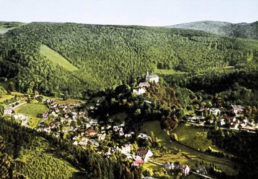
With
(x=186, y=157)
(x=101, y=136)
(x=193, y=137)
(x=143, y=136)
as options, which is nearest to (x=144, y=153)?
(x=186, y=157)

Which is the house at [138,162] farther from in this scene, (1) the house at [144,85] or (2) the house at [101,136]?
(1) the house at [144,85]

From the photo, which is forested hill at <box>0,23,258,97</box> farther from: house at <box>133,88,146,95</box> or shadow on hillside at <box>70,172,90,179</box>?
shadow on hillside at <box>70,172,90,179</box>

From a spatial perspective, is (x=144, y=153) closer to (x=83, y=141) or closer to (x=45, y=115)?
(x=83, y=141)

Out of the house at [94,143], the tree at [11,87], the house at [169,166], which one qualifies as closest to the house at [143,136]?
the house at [94,143]

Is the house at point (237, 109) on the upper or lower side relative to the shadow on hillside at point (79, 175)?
upper

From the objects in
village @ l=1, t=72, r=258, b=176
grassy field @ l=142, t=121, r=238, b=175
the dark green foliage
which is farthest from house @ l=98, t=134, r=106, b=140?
the dark green foliage

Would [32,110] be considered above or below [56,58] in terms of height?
below

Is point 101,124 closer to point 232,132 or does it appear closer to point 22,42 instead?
point 232,132

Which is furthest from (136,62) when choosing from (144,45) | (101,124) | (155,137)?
(155,137)
